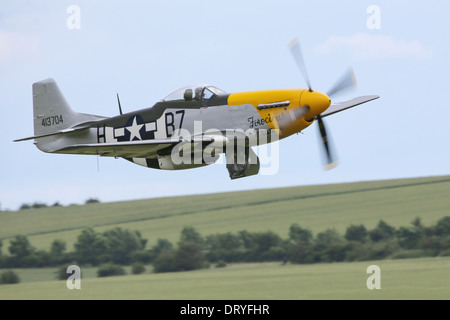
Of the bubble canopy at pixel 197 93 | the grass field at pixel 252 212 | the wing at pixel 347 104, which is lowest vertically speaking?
the grass field at pixel 252 212

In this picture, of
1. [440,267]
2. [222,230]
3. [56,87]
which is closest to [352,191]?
[222,230]

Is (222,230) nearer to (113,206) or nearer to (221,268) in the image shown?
(221,268)

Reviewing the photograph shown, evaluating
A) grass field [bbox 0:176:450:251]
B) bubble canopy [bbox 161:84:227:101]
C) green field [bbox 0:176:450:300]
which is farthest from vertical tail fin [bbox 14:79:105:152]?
grass field [bbox 0:176:450:251]

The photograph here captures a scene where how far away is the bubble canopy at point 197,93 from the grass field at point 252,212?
77.1m

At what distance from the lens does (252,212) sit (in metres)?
106

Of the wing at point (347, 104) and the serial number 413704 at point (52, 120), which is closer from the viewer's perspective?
the wing at point (347, 104)

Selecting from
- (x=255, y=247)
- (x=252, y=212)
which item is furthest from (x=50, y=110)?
(x=252, y=212)

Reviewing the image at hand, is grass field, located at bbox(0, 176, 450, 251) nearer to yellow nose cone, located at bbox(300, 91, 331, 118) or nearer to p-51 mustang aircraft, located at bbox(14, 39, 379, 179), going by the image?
p-51 mustang aircraft, located at bbox(14, 39, 379, 179)

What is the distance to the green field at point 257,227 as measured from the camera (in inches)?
2912

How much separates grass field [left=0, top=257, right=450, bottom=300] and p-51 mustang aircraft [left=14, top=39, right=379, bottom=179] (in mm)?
47332

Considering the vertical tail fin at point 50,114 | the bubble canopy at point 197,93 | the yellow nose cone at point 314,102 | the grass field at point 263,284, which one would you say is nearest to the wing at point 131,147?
the bubble canopy at point 197,93

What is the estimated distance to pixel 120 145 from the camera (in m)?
19.4

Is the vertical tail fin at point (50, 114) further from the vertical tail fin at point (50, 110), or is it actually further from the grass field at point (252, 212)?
the grass field at point (252, 212)

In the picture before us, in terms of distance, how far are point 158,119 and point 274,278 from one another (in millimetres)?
65395
